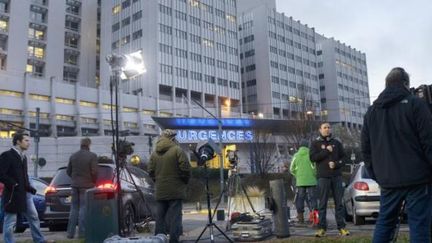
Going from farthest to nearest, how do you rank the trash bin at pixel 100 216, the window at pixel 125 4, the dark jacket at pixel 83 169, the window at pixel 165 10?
the window at pixel 125 4 < the window at pixel 165 10 < the dark jacket at pixel 83 169 < the trash bin at pixel 100 216

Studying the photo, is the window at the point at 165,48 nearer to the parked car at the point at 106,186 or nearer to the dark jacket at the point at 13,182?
the parked car at the point at 106,186

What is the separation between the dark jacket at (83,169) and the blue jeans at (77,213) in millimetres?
143

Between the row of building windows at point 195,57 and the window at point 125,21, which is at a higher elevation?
the window at point 125,21

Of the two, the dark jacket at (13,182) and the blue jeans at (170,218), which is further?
the dark jacket at (13,182)

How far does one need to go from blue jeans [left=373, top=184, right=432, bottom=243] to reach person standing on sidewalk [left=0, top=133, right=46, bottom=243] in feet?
18.5

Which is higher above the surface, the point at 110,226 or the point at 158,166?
the point at 158,166

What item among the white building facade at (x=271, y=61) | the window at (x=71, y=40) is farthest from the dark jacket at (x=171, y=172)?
the white building facade at (x=271, y=61)

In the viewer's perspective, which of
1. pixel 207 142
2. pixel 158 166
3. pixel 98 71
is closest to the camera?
pixel 158 166

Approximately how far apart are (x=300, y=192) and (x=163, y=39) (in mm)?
75208

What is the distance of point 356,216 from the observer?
34.5 ft

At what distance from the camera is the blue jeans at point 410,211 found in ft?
15.0

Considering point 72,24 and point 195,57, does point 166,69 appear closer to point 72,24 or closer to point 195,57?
point 195,57

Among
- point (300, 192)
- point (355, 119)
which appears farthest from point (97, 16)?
point (300, 192)

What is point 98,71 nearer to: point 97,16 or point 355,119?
point 97,16
